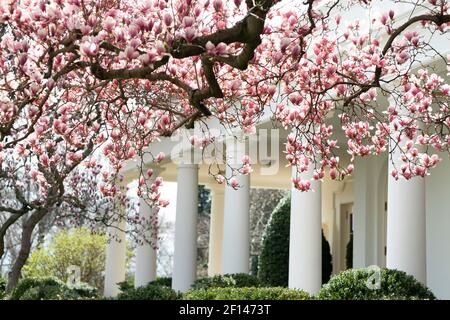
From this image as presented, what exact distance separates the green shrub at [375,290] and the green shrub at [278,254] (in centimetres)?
800

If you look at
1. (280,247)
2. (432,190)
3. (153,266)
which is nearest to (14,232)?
(153,266)

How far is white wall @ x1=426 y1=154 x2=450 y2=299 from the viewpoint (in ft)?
38.3

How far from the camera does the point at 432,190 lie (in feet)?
40.1

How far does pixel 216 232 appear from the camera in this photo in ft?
72.9

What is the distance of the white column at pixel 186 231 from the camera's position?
14812mm

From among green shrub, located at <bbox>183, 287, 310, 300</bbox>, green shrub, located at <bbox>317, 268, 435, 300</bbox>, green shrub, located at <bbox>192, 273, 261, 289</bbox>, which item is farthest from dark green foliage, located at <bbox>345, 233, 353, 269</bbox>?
green shrub, located at <bbox>317, 268, 435, 300</bbox>

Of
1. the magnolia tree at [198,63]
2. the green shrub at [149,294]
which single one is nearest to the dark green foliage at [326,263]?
the green shrub at [149,294]

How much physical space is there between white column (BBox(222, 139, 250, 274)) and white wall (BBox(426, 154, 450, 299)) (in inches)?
131

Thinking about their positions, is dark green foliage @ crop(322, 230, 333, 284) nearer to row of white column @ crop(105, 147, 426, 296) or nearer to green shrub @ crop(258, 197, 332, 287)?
green shrub @ crop(258, 197, 332, 287)

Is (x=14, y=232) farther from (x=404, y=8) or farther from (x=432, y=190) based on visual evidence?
(x=404, y=8)

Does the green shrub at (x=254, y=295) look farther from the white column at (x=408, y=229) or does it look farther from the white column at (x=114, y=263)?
the white column at (x=114, y=263)

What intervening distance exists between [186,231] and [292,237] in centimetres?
497

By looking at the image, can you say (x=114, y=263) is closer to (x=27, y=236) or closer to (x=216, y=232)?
(x=216, y=232)

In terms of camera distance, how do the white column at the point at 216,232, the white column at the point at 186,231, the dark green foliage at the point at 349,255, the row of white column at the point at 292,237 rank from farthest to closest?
the white column at the point at 216,232 < the dark green foliage at the point at 349,255 < the white column at the point at 186,231 < the row of white column at the point at 292,237
